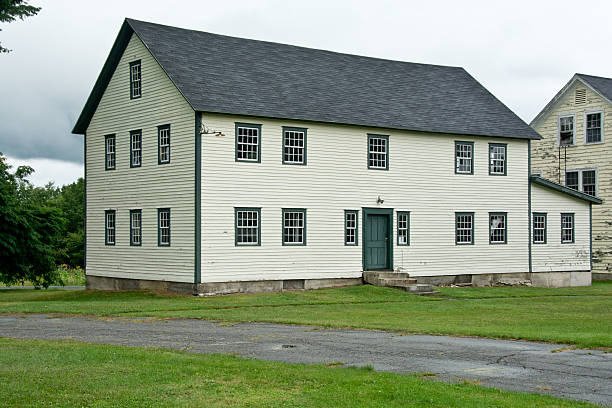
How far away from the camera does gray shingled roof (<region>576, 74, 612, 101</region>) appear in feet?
136

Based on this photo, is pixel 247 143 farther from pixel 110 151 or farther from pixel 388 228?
pixel 388 228

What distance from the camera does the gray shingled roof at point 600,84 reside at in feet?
136

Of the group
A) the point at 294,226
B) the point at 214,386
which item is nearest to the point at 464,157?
the point at 294,226

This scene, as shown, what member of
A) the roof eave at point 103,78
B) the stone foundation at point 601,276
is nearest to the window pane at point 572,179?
the stone foundation at point 601,276

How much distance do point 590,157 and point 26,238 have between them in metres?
27.7

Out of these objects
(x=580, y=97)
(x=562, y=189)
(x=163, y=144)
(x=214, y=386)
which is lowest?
(x=214, y=386)

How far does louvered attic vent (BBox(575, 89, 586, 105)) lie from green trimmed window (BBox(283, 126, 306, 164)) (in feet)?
61.2

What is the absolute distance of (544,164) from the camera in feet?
145

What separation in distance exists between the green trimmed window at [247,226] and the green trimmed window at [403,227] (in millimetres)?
6701

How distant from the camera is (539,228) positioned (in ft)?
122

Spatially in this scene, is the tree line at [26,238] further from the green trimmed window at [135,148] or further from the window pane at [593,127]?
the window pane at [593,127]

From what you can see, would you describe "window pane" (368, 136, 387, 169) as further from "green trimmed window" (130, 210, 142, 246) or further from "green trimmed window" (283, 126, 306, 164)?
"green trimmed window" (130, 210, 142, 246)

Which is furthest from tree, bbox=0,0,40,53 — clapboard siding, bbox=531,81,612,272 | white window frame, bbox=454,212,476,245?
clapboard siding, bbox=531,81,612,272

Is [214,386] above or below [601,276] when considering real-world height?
above
